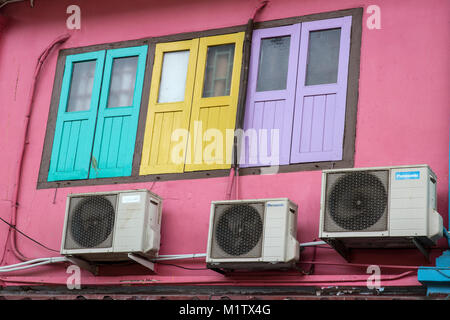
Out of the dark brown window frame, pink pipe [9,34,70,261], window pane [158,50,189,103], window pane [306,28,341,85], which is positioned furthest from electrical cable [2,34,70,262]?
window pane [306,28,341,85]

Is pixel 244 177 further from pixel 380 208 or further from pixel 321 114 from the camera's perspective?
pixel 380 208

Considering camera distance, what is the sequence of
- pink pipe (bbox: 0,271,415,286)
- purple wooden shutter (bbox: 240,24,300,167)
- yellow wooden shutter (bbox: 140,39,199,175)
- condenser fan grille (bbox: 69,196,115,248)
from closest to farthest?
pink pipe (bbox: 0,271,415,286), condenser fan grille (bbox: 69,196,115,248), purple wooden shutter (bbox: 240,24,300,167), yellow wooden shutter (bbox: 140,39,199,175)

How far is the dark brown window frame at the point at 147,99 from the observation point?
27.1 feet

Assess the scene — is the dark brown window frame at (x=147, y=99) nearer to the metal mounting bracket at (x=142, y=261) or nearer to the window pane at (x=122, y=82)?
the window pane at (x=122, y=82)

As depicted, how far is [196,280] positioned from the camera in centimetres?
825

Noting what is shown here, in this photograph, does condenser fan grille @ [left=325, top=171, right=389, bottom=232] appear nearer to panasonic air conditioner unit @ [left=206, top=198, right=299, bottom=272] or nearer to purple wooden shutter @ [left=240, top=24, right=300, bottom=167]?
panasonic air conditioner unit @ [left=206, top=198, right=299, bottom=272]

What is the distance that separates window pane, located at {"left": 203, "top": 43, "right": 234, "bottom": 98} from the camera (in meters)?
8.95

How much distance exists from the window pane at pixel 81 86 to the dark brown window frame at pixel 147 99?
14 cm

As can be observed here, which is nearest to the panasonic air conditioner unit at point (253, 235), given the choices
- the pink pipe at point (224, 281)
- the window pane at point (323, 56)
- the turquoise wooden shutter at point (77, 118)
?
the pink pipe at point (224, 281)

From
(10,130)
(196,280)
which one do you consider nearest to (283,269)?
(196,280)

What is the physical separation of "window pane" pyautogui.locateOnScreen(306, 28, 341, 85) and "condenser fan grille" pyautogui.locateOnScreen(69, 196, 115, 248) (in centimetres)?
217

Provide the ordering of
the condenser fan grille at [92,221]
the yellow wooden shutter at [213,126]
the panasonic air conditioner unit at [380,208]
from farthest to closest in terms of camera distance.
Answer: the yellow wooden shutter at [213,126], the condenser fan grille at [92,221], the panasonic air conditioner unit at [380,208]

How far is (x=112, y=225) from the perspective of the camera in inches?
329

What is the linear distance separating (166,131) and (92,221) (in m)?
1.17
